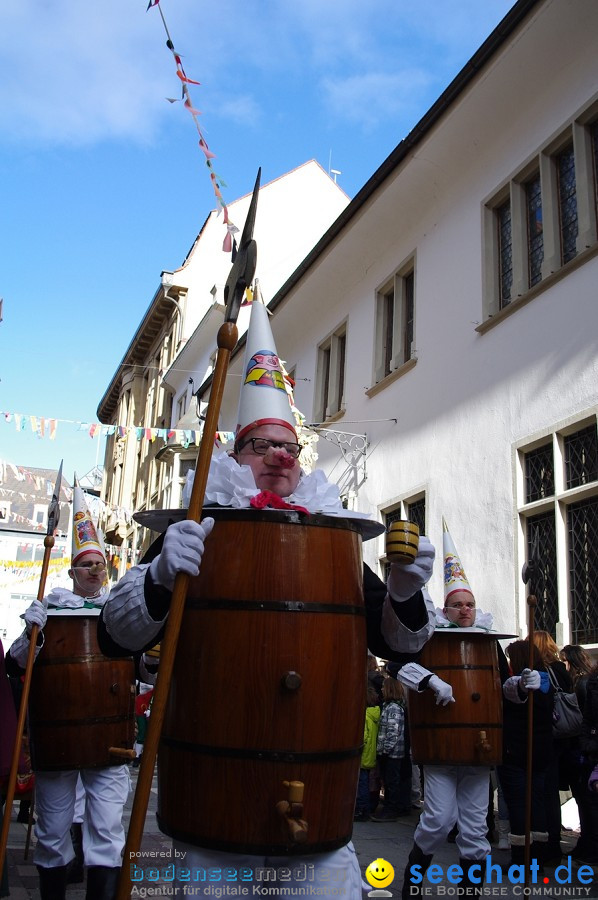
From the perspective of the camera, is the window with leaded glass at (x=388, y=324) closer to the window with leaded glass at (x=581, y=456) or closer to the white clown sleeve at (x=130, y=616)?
the window with leaded glass at (x=581, y=456)

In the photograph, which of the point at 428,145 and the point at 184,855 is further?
the point at 428,145

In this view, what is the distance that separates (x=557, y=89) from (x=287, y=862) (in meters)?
9.04

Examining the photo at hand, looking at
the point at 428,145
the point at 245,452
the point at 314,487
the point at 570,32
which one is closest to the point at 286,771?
the point at 314,487

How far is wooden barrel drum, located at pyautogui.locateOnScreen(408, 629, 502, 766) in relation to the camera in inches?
177

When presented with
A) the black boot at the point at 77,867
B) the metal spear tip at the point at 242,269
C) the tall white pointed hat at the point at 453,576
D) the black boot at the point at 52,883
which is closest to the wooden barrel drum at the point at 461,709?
the tall white pointed hat at the point at 453,576

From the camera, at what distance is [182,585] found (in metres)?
2.17

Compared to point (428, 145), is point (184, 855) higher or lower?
lower

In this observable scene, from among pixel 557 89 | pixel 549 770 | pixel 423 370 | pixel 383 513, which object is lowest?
pixel 549 770

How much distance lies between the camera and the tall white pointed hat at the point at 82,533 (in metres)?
5.15

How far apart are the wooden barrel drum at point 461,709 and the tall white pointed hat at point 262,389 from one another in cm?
222

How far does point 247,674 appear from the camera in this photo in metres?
2.15

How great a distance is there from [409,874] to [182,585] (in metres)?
3.05

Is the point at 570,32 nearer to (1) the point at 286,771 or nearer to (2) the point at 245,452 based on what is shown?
(2) the point at 245,452

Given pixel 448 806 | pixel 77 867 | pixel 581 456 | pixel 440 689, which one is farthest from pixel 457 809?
pixel 581 456
